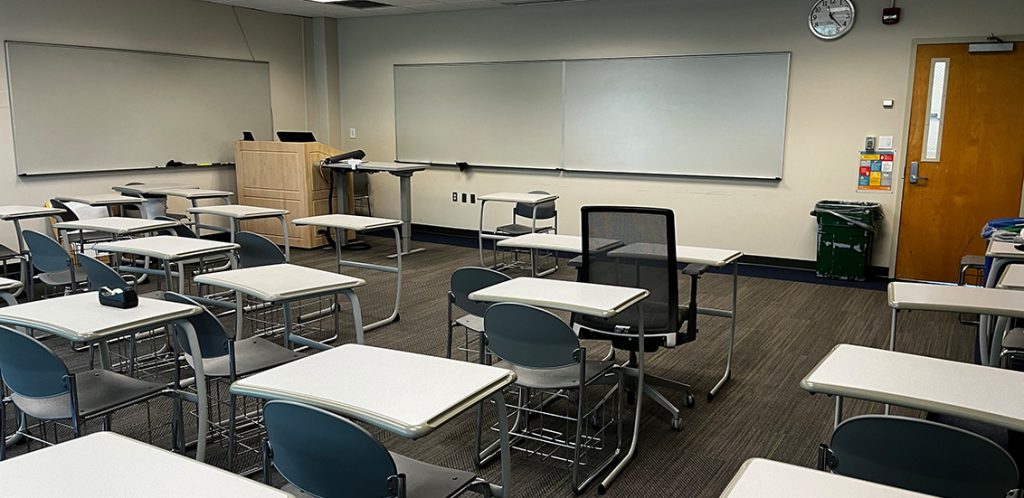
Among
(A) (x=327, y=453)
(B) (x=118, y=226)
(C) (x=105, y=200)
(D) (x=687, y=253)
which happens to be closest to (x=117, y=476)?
Answer: (A) (x=327, y=453)

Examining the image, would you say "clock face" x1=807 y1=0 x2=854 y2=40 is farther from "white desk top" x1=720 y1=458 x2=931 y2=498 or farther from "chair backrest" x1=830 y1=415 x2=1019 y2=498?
"white desk top" x1=720 y1=458 x2=931 y2=498

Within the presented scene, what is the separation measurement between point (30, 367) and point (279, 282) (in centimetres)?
102

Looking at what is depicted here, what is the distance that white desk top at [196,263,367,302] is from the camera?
308 cm

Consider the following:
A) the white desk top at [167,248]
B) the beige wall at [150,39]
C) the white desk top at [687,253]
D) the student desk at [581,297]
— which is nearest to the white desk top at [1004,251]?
the white desk top at [687,253]

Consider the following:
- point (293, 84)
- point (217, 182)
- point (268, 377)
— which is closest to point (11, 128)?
point (217, 182)

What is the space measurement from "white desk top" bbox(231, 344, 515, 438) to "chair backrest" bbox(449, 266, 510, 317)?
129cm

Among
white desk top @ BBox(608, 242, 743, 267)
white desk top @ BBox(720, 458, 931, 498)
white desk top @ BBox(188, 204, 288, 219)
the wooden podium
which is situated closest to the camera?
white desk top @ BBox(720, 458, 931, 498)

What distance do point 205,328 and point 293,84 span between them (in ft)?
23.6

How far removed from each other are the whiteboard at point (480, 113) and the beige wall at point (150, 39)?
1.46 meters

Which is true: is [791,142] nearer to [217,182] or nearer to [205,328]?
[205,328]

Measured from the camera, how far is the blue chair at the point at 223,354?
9.29ft

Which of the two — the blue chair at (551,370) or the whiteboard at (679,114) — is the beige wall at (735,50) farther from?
the blue chair at (551,370)

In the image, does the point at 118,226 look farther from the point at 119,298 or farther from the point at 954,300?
the point at 954,300

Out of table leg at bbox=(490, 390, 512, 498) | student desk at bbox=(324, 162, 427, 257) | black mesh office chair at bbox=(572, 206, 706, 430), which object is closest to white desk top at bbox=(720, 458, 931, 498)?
table leg at bbox=(490, 390, 512, 498)
